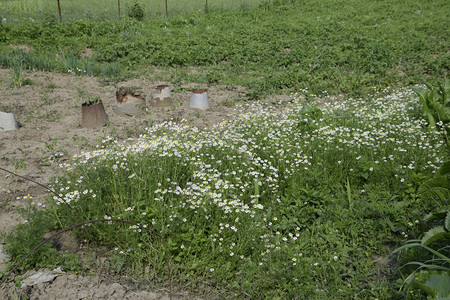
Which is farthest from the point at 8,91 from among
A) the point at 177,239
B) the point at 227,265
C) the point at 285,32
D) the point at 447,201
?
the point at 285,32

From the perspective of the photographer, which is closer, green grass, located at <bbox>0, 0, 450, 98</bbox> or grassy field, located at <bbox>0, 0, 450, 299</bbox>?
grassy field, located at <bbox>0, 0, 450, 299</bbox>

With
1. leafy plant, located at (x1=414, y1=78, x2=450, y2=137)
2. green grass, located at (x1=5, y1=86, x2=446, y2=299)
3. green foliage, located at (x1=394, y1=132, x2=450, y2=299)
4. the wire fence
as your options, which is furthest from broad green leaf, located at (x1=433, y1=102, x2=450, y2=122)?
the wire fence

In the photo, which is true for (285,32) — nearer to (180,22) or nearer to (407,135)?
(180,22)

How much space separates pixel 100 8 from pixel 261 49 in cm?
934

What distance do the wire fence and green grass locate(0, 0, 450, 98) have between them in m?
1.79

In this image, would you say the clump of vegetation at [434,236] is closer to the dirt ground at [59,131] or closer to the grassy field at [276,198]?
the grassy field at [276,198]

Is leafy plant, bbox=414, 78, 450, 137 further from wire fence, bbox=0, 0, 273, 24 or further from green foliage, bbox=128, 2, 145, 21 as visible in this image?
green foliage, bbox=128, 2, 145, 21

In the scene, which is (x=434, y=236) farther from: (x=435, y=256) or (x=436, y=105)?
(x=436, y=105)

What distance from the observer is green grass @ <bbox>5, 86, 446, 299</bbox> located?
322 cm

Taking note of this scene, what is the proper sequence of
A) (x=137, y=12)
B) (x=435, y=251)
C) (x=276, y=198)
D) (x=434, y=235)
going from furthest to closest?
(x=137, y=12) < (x=276, y=198) < (x=434, y=235) < (x=435, y=251)

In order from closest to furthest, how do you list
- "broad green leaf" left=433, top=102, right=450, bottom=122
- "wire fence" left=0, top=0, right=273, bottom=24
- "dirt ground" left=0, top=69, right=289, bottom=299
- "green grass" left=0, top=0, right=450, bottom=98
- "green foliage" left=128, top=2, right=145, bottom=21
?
"dirt ground" left=0, top=69, right=289, bottom=299 < "broad green leaf" left=433, top=102, right=450, bottom=122 < "green grass" left=0, top=0, right=450, bottom=98 < "wire fence" left=0, top=0, right=273, bottom=24 < "green foliage" left=128, top=2, right=145, bottom=21

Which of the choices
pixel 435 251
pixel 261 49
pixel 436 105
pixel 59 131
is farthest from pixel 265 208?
pixel 261 49

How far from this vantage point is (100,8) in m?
16.5

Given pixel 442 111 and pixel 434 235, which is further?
pixel 442 111
